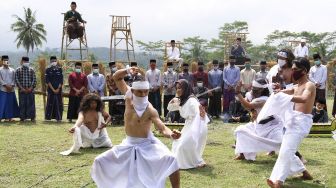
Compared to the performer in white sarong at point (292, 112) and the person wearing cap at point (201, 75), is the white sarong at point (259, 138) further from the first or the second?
the person wearing cap at point (201, 75)

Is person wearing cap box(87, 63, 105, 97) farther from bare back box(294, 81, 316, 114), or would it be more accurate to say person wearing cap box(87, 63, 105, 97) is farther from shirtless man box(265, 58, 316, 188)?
bare back box(294, 81, 316, 114)

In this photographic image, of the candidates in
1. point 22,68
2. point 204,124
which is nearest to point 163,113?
point 22,68

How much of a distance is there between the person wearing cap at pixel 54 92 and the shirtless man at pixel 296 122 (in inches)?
398

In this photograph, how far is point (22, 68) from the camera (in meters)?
15.2

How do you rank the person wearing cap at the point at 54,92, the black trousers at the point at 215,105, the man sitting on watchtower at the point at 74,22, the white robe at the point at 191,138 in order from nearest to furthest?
1. the white robe at the point at 191,138
2. the person wearing cap at the point at 54,92
3. the black trousers at the point at 215,105
4. the man sitting on watchtower at the point at 74,22

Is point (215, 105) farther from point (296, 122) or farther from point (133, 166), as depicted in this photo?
point (133, 166)

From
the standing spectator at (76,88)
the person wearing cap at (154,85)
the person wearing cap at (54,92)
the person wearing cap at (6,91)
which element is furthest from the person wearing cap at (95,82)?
the person wearing cap at (6,91)

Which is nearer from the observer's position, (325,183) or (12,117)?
(325,183)

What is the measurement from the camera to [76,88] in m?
15.4

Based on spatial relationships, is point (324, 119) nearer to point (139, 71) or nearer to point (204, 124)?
point (204, 124)

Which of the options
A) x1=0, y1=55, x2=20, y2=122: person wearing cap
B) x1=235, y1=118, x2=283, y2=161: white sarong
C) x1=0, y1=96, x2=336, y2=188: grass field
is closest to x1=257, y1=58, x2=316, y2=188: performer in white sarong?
x1=0, y1=96, x2=336, y2=188: grass field

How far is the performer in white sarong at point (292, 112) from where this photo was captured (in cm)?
637

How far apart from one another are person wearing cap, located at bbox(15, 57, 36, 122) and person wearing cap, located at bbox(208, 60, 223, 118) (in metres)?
5.83

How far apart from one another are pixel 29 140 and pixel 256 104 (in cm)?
552
